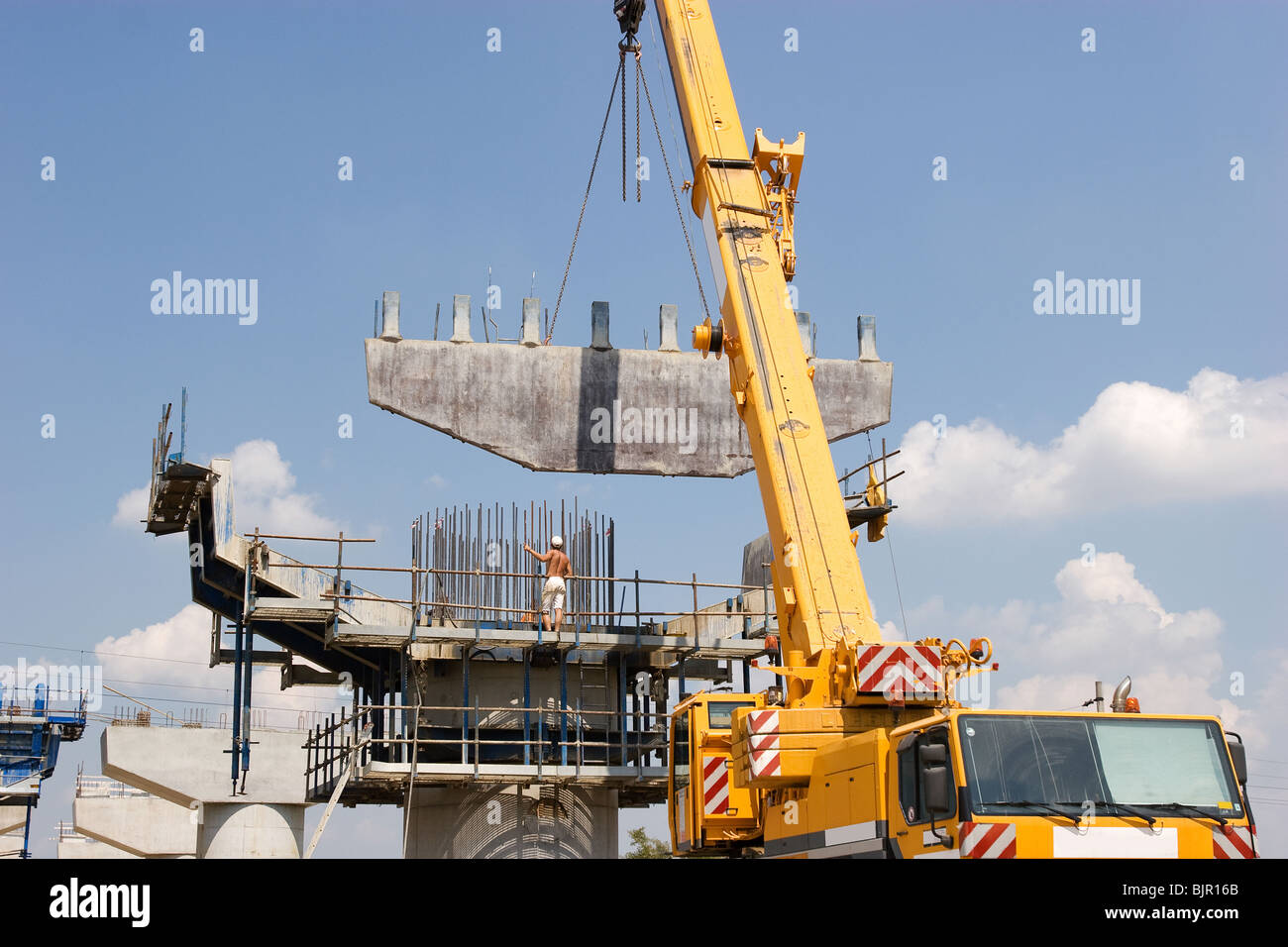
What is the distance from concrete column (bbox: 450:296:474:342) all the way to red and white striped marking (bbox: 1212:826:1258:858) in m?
17.0

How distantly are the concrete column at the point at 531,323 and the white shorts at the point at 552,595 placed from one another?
179 inches

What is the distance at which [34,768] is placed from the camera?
1796 inches

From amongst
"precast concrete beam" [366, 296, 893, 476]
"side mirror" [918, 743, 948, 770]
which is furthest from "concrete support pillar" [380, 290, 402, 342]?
"side mirror" [918, 743, 948, 770]

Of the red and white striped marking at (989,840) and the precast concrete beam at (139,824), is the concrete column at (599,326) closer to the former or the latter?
the red and white striped marking at (989,840)

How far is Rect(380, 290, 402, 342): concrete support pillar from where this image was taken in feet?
77.8

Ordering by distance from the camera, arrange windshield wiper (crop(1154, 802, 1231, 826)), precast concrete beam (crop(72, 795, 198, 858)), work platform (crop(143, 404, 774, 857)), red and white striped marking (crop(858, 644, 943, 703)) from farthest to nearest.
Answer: precast concrete beam (crop(72, 795, 198, 858)) → work platform (crop(143, 404, 774, 857)) → red and white striped marking (crop(858, 644, 943, 703)) → windshield wiper (crop(1154, 802, 1231, 826))

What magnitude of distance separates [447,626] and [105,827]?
2867cm

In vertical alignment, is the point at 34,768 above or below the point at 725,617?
below

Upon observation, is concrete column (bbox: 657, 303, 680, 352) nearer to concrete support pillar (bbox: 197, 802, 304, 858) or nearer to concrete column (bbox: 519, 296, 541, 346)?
concrete column (bbox: 519, 296, 541, 346)

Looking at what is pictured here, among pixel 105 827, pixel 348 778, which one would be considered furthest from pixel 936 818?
pixel 105 827

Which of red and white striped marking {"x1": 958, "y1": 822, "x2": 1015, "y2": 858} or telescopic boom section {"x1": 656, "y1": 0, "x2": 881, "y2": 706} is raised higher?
telescopic boom section {"x1": 656, "y1": 0, "x2": 881, "y2": 706}
